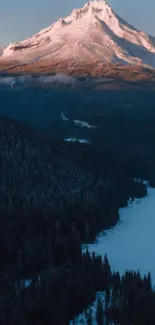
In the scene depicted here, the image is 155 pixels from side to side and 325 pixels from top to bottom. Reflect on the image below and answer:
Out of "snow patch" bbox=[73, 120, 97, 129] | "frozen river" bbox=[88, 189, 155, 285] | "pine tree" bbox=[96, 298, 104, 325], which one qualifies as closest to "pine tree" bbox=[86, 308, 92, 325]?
"pine tree" bbox=[96, 298, 104, 325]

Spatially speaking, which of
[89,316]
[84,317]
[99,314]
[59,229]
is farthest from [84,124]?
[99,314]

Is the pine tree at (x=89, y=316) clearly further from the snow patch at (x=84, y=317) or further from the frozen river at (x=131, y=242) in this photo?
the frozen river at (x=131, y=242)

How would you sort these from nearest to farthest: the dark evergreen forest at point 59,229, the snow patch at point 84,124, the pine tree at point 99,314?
the pine tree at point 99,314
the dark evergreen forest at point 59,229
the snow patch at point 84,124

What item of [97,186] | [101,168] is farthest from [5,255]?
[101,168]

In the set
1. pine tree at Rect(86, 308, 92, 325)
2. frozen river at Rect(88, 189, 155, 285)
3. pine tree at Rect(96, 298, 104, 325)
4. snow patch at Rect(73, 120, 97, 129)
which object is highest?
snow patch at Rect(73, 120, 97, 129)

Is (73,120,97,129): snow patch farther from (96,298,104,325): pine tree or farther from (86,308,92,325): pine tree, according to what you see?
(96,298,104,325): pine tree

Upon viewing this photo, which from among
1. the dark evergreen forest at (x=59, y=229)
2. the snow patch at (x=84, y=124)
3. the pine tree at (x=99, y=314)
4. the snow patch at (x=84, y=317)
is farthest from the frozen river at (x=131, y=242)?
the snow patch at (x=84, y=124)

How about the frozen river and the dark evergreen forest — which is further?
the frozen river
